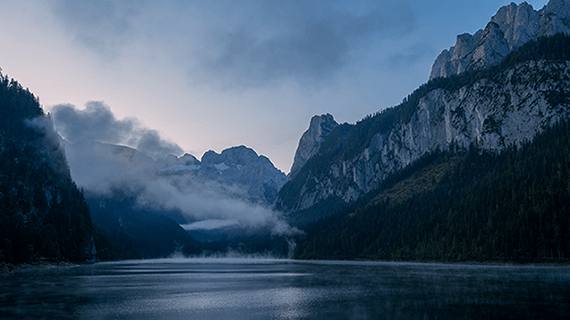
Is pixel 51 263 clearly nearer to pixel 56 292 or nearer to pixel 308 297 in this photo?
pixel 56 292

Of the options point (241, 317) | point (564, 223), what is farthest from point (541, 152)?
point (241, 317)

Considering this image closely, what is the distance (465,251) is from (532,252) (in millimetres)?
34818

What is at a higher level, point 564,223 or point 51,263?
point 564,223

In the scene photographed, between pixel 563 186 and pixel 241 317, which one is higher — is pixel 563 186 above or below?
above

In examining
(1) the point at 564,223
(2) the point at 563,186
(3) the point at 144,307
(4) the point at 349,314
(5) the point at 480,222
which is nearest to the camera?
(4) the point at 349,314

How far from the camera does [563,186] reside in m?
158

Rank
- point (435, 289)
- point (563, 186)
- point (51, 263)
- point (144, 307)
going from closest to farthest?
point (144, 307) → point (435, 289) → point (563, 186) → point (51, 263)

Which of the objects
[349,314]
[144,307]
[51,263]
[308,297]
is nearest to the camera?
[349,314]

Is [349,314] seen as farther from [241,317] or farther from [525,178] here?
[525,178]

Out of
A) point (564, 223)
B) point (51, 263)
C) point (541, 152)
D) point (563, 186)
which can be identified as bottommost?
point (51, 263)

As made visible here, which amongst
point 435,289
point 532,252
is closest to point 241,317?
point 435,289

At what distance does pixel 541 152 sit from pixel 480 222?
4605cm

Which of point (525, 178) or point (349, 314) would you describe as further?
point (525, 178)

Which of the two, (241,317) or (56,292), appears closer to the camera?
(241,317)
